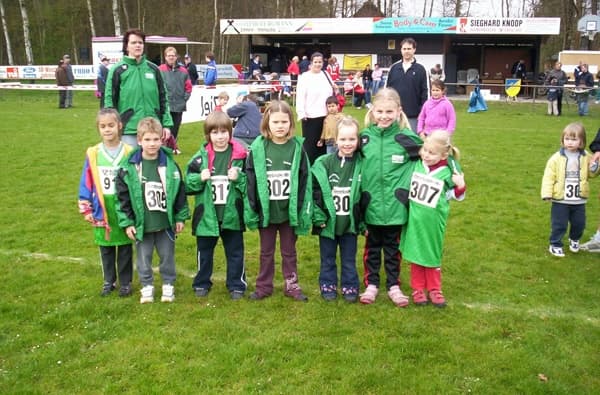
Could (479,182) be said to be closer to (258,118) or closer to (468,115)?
(258,118)

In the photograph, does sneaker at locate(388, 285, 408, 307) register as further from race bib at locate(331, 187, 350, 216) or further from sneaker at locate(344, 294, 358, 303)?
race bib at locate(331, 187, 350, 216)

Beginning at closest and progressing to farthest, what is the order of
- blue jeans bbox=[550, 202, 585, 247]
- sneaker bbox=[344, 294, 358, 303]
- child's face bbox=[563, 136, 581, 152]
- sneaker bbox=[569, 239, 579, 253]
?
sneaker bbox=[344, 294, 358, 303], child's face bbox=[563, 136, 581, 152], blue jeans bbox=[550, 202, 585, 247], sneaker bbox=[569, 239, 579, 253]

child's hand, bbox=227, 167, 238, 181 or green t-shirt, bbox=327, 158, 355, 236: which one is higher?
child's hand, bbox=227, 167, 238, 181

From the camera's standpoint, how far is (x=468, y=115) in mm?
20734

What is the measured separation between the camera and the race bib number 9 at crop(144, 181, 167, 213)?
4.57 metres

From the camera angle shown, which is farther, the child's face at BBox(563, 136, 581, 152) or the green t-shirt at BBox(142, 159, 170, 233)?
the child's face at BBox(563, 136, 581, 152)

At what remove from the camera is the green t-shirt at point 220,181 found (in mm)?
4633

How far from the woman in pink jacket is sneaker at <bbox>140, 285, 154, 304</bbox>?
4335mm

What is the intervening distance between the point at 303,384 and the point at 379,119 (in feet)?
7.12

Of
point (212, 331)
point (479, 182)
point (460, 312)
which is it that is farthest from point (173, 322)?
point (479, 182)

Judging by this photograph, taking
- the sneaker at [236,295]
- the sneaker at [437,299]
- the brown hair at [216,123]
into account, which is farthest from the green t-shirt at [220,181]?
the sneaker at [437,299]

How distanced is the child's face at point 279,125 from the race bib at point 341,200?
23.7 inches

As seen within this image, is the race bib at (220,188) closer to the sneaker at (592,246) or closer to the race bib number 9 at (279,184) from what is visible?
the race bib number 9 at (279,184)

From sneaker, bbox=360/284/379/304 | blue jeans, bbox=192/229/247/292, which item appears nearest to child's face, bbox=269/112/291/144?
blue jeans, bbox=192/229/247/292
